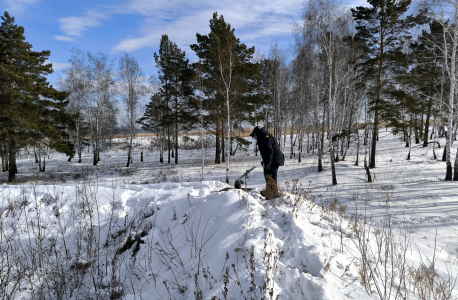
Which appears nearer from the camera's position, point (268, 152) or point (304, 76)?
point (268, 152)

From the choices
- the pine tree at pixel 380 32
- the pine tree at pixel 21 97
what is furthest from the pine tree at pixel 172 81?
the pine tree at pixel 380 32

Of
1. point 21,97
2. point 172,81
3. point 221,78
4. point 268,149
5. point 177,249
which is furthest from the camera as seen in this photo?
point 172,81

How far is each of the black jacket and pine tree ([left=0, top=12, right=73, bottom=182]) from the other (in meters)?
13.7

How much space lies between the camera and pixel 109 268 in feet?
10.2

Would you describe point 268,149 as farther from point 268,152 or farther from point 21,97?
point 21,97

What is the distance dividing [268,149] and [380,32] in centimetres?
1327

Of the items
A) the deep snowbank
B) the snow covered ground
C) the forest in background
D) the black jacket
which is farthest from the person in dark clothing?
the forest in background

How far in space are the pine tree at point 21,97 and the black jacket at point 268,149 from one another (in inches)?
540

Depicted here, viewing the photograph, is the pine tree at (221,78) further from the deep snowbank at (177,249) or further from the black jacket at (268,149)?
the deep snowbank at (177,249)

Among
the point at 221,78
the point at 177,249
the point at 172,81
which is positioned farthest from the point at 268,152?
the point at 172,81

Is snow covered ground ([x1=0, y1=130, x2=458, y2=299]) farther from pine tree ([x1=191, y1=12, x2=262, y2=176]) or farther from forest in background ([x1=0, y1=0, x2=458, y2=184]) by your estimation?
pine tree ([x1=191, y1=12, x2=262, y2=176])

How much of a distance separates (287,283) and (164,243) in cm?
204

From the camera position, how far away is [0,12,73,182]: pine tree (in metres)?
11.7

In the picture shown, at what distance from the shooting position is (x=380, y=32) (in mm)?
12500
